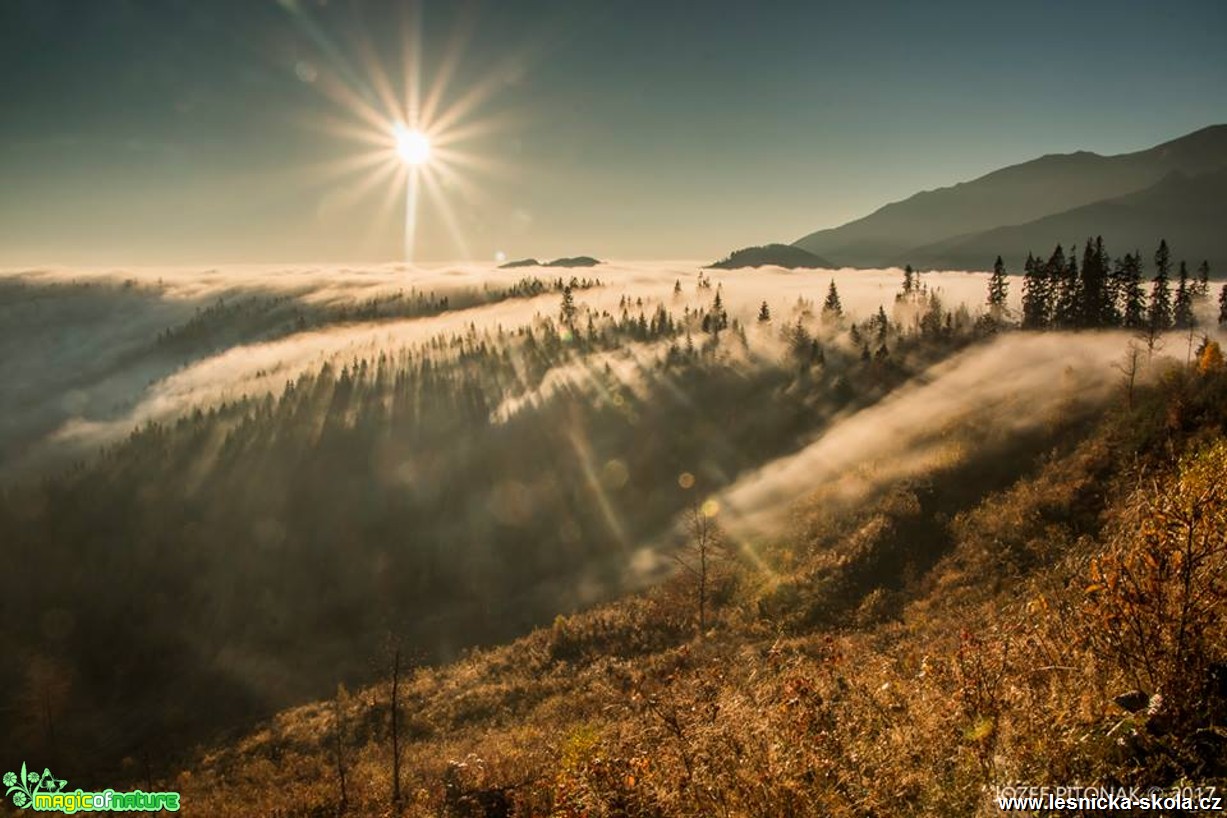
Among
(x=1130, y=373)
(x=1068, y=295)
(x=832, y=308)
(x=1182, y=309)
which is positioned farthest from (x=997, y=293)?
(x=1130, y=373)

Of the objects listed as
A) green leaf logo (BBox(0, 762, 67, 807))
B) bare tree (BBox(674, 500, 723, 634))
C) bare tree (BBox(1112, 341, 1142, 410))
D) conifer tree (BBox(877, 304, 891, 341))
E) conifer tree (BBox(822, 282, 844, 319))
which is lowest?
green leaf logo (BBox(0, 762, 67, 807))

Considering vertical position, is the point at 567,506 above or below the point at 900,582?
below

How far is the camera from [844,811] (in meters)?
6.53

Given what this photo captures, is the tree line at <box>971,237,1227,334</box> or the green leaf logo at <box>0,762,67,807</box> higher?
the tree line at <box>971,237,1227,334</box>

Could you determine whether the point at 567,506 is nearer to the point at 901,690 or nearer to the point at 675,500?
the point at 675,500

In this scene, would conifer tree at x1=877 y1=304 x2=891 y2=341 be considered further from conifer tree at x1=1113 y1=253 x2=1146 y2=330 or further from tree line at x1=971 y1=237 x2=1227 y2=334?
conifer tree at x1=1113 y1=253 x2=1146 y2=330

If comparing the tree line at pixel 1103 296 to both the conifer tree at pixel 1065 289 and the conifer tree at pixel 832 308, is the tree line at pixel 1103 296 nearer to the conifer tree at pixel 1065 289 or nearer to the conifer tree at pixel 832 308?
the conifer tree at pixel 1065 289

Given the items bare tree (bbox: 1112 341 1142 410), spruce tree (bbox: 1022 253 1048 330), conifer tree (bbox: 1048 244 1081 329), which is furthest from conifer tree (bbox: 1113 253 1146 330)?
bare tree (bbox: 1112 341 1142 410)

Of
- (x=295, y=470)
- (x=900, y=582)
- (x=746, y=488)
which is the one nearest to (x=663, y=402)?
(x=746, y=488)

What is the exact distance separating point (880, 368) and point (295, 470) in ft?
473

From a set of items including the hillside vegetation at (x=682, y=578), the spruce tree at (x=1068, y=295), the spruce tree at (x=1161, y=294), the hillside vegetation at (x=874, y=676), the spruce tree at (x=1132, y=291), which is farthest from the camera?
the spruce tree at (x=1068, y=295)

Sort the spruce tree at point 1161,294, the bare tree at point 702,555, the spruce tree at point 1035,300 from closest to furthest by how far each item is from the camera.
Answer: the bare tree at point 702,555 < the spruce tree at point 1161,294 < the spruce tree at point 1035,300

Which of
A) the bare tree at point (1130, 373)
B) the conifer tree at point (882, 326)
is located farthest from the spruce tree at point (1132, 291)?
the conifer tree at point (882, 326)

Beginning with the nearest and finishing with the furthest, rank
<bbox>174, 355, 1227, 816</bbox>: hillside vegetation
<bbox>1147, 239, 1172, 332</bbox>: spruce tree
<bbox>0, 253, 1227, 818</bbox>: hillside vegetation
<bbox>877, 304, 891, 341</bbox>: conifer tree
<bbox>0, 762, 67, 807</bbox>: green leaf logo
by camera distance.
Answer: <bbox>174, 355, 1227, 816</bbox>: hillside vegetation → <bbox>0, 253, 1227, 818</bbox>: hillside vegetation → <bbox>0, 762, 67, 807</bbox>: green leaf logo → <bbox>1147, 239, 1172, 332</bbox>: spruce tree → <bbox>877, 304, 891, 341</bbox>: conifer tree
